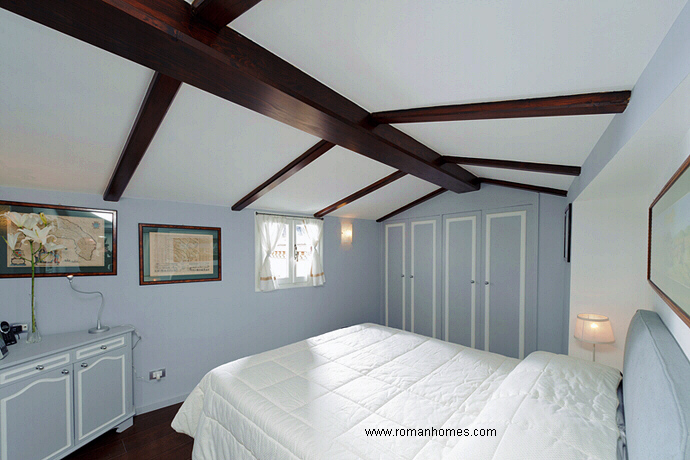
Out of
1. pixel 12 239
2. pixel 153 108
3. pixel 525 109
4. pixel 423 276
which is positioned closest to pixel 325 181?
pixel 153 108

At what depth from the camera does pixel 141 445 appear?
7.88 feet

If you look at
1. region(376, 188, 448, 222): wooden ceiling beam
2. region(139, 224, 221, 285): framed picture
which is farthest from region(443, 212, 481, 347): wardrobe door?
region(139, 224, 221, 285): framed picture

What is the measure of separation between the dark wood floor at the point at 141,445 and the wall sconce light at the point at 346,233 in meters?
3.03

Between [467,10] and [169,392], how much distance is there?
12.6ft

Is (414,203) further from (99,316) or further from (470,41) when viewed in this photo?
(99,316)

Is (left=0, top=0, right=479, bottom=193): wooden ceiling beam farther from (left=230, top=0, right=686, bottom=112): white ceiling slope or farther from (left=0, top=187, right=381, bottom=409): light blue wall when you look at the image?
(left=0, top=187, right=381, bottom=409): light blue wall

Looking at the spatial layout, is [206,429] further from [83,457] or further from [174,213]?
[174,213]

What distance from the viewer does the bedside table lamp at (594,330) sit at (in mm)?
2325

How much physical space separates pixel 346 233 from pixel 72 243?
3232 mm

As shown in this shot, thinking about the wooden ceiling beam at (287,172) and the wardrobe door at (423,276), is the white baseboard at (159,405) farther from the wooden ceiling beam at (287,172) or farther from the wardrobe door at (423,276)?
the wardrobe door at (423,276)

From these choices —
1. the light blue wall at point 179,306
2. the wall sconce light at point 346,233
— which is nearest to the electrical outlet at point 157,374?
the light blue wall at point 179,306

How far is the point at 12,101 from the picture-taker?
1.53 m

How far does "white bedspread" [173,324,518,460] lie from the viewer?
150 cm

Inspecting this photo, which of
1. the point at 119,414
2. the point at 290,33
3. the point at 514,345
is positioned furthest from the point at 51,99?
the point at 514,345
